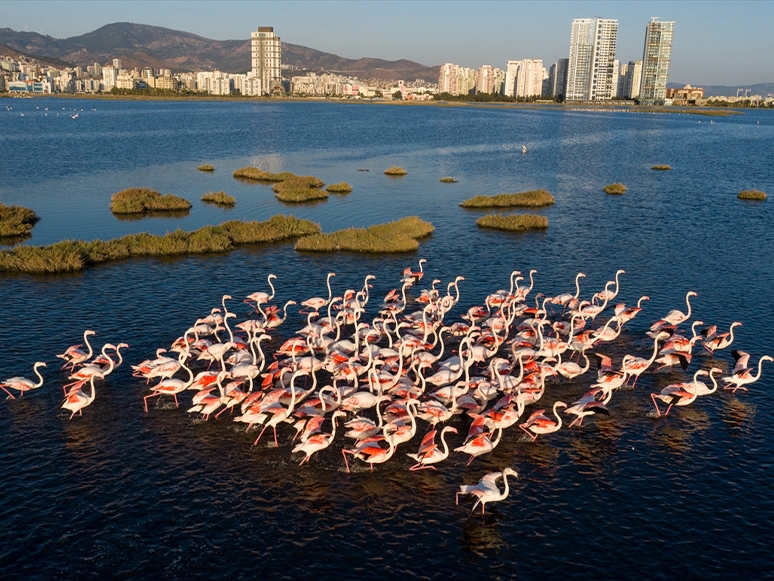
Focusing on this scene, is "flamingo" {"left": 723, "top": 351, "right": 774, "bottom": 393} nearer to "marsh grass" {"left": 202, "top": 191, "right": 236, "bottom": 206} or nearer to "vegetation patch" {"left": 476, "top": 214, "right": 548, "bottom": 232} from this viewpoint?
"vegetation patch" {"left": 476, "top": 214, "right": 548, "bottom": 232}

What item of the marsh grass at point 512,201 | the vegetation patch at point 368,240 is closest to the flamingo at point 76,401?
the vegetation patch at point 368,240

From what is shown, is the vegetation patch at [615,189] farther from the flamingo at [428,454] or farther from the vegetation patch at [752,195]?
the flamingo at [428,454]

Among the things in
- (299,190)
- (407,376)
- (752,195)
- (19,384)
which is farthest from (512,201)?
(19,384)

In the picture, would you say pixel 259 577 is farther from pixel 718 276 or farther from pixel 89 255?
pixel 718 276

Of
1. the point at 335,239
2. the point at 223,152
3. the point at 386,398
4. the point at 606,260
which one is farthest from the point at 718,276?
the point at 223,152

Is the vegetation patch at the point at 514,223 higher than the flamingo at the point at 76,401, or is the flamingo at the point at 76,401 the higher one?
the vegetation patch at the point at 514,223

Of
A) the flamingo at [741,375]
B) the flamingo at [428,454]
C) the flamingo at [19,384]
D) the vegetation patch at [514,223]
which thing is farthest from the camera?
the vegetation patch at [514,223]
